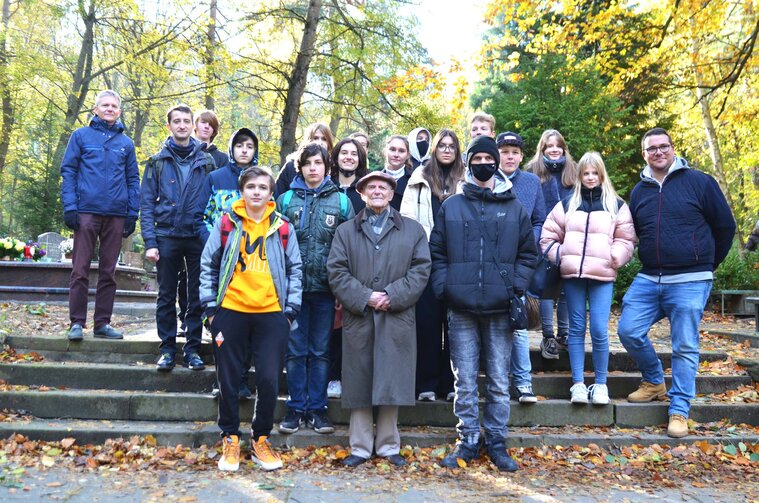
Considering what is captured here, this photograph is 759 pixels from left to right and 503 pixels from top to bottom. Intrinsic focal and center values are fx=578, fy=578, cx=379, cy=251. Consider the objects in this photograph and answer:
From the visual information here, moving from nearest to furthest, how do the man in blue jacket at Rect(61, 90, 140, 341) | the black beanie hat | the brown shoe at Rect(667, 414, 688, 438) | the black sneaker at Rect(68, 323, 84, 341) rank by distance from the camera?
the black beanie hat → the brown shoe at Rect(667, 414, 688, 438) → the man in blue jacket at Rect(61, 90, 140, 341) → the black sneaker at Rect(68, 323, 84, 341)

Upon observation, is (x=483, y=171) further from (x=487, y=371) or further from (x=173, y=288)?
(x=173, y=288)

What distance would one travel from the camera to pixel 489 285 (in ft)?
14.2

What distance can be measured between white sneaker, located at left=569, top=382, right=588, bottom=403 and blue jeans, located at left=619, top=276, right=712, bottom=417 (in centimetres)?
55

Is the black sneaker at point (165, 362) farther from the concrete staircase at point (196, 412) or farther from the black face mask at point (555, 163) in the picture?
the black face mask at point (555, 163)

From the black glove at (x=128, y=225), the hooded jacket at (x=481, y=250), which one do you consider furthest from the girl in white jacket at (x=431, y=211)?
the black glove at (x=128, y=225)

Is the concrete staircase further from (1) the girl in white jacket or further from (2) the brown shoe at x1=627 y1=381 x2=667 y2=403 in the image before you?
(1) the girl in white jacket

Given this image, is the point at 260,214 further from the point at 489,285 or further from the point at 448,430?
the point at 448,430

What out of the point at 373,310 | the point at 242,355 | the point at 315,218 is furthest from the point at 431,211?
the point at 242,355

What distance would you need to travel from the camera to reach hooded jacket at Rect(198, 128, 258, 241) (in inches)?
202

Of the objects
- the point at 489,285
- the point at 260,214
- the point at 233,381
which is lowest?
the point at 233,381

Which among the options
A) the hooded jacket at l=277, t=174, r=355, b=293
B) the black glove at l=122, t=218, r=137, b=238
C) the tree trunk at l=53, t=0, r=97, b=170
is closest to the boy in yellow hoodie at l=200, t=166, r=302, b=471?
the hooded jacket at l=277, t=174, r=355, b=293

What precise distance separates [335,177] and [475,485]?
9.38ft

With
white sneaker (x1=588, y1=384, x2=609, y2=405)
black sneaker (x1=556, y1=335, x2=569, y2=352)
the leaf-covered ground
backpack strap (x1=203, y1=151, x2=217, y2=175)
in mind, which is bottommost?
the leaf-covered ground

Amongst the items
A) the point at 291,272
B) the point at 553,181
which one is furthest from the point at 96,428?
the point at 553,181
